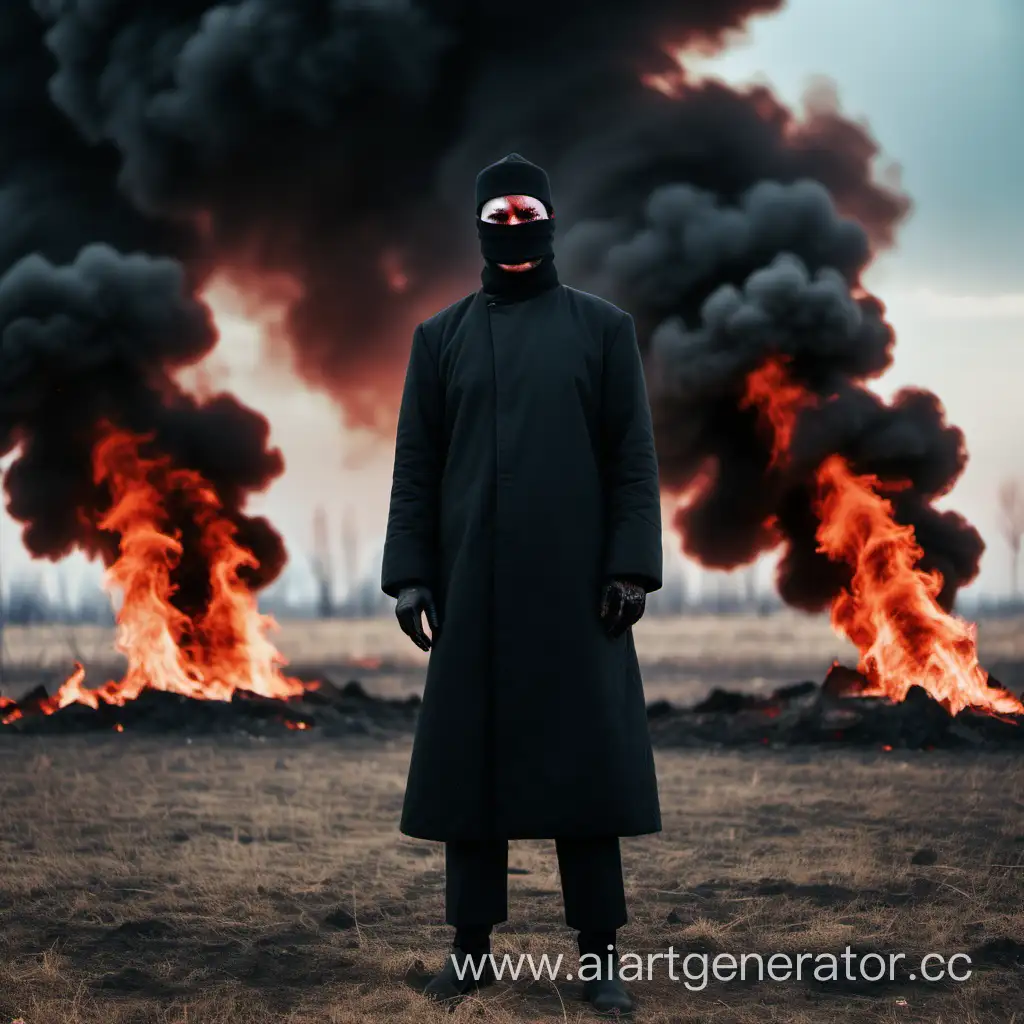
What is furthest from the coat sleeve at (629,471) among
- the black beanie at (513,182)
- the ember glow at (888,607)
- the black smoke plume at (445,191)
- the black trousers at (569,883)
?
the black smoke plume at (445,191)

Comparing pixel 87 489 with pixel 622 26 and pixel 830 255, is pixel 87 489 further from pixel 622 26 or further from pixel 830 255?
pixel 622 26

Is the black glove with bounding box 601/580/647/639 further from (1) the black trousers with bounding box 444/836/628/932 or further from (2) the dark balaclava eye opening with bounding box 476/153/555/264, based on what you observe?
(2) the dark balaclava eye opening with bounding box 476/153/555/264

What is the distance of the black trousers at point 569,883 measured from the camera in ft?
10.5

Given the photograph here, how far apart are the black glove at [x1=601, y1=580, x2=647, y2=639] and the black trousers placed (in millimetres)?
586

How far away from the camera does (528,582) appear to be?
125 inches

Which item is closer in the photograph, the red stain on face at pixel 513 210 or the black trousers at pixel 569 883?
the black trousers at pixel 569 883

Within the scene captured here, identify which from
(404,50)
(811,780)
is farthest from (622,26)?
(811,780)

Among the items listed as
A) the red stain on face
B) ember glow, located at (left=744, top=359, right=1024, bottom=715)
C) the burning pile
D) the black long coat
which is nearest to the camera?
the black long coat

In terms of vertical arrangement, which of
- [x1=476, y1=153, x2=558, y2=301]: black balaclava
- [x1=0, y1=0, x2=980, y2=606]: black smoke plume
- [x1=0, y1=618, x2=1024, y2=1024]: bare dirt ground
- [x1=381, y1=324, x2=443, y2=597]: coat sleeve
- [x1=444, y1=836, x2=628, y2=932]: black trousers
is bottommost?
[x1=0, y1=618, x2=1024, y2=1024]: bare dirt ground

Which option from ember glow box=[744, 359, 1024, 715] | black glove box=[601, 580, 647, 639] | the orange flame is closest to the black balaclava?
black glove box=[601, 580, 647, 639]

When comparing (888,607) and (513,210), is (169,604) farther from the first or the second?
(513,210)

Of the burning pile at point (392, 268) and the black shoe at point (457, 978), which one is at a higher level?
the burning pile at point (392, 268)

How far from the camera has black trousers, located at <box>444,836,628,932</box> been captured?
10.5ft

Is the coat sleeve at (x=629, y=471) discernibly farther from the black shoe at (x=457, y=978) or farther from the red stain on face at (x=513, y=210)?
the black shoe at (x=457, y=978)
